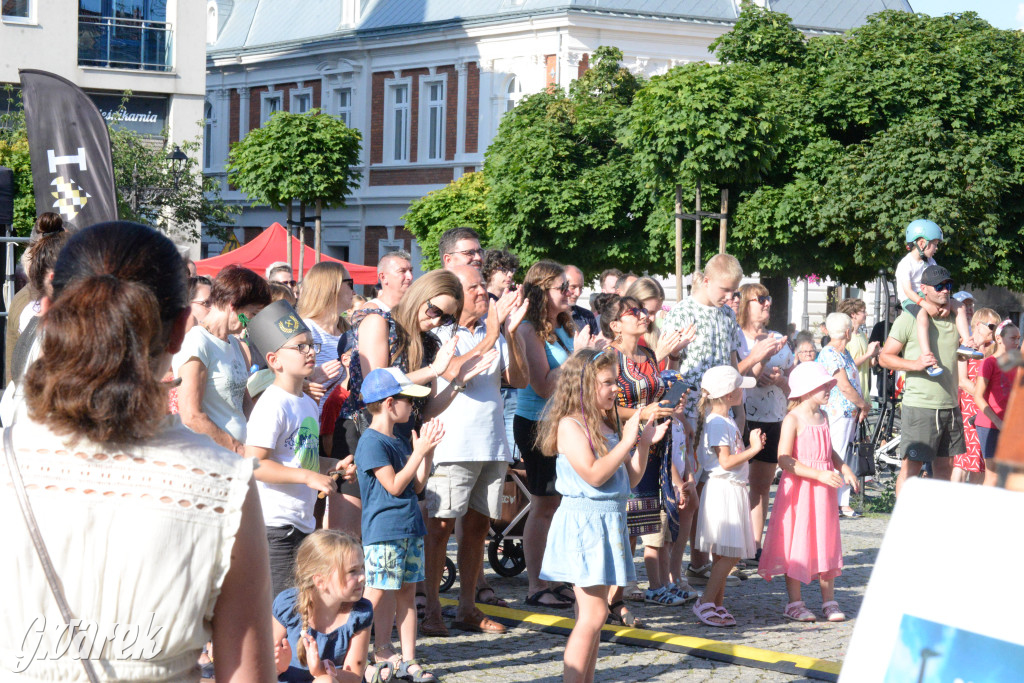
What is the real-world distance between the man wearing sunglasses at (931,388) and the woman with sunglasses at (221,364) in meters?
5.42

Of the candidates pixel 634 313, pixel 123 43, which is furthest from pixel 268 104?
pixel 634 313

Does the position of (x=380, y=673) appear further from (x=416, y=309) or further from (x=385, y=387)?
(x=416, y=309)

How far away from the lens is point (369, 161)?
43750 mm

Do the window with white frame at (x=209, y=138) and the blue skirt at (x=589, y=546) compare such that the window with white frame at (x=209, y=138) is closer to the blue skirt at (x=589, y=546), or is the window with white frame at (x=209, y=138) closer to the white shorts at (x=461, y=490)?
the white shorts at (x=461, y=490)

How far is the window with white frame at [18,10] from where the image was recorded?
2739 centimetres

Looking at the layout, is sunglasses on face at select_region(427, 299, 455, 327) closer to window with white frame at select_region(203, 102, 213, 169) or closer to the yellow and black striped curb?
the yellow and black striped curb

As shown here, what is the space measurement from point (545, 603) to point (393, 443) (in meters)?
2.23

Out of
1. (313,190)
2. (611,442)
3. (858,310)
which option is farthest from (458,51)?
(611,442)

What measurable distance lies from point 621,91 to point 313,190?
9.21 metres

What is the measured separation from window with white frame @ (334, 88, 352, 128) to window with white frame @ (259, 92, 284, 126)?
3.20 metres

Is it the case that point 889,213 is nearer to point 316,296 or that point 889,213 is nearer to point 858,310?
point 858,310

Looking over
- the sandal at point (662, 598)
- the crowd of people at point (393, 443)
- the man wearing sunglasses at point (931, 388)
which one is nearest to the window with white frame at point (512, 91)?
the crowd of people at point (393, 443)

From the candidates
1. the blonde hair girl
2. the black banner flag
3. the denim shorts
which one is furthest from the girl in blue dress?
the black banner flag

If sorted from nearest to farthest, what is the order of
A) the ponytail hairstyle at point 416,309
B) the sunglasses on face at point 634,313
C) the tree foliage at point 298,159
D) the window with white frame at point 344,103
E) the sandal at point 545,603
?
the ponytail hairstyle at point 416,309 < the sunglasses on face at point 634,313 < the sandal at point 545,603 < the tree foliage at point 298,159 < the window with white frame at point 344,103
